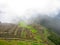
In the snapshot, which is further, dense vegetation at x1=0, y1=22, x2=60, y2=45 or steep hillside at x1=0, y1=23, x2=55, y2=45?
steep hillside at x1=0, y1=23, x2=55, y2=45

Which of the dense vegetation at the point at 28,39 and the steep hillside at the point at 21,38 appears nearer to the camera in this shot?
the dense vegetation at the point at 28,39

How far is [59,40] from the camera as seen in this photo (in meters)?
56.0

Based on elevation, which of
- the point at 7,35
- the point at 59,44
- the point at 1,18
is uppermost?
the point at 1,18

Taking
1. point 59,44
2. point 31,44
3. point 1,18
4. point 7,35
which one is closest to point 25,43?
point 31,44

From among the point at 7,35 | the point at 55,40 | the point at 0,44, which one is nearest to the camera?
the point at 0,44

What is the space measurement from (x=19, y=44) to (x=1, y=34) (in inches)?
484

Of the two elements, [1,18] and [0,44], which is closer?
[0,44]

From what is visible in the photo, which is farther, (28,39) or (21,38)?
(21,38)

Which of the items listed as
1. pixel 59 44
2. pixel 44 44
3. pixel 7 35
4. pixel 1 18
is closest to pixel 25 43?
pixel 44 44

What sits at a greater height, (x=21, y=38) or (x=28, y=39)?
(x=21, y=38)

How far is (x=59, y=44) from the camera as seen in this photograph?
53.0 meters

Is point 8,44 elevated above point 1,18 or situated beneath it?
situated beneath

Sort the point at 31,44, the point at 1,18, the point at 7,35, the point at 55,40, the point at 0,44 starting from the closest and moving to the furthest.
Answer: the point at 0,44
the point at 31,44
the point at 7,35
the point at 55,40
the point at 1,18

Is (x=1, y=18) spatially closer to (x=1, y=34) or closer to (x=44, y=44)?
(x=1, y=34)
